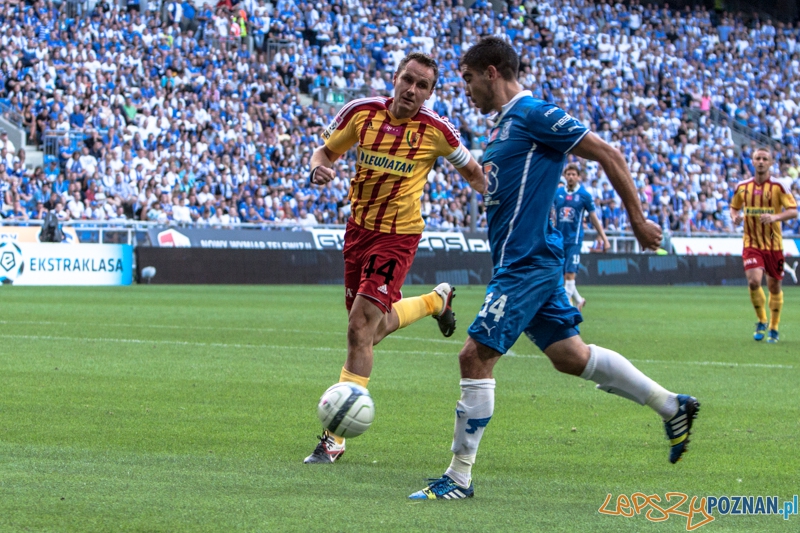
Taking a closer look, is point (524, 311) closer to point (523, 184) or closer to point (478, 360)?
point (478, 360)

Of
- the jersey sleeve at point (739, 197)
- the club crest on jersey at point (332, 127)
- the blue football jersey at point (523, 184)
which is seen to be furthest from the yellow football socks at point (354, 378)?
the jersey sleeve at point (739, 197)

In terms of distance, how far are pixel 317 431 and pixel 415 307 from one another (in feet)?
4.30

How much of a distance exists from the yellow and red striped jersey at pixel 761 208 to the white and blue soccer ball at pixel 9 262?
16769 mm

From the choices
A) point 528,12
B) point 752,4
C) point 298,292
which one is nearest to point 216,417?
point 298,292

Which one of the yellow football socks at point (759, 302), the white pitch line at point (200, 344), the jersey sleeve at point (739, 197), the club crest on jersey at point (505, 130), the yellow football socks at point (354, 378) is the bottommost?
the white pitch line at point (200, 344)

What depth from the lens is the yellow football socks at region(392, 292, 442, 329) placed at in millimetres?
7762

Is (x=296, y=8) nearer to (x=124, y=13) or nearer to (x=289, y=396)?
(x=124, y=13)

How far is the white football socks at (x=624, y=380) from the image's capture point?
221 inches

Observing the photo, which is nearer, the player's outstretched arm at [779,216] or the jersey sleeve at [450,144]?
the jersey sleeve at [450,144]

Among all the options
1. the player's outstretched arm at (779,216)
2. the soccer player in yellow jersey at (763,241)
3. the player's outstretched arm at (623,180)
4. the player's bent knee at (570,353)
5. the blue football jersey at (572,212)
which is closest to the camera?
the player's outstretched arm at (623,180)

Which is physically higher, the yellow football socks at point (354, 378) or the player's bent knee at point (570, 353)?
the player's bent knee at point (570, 353)

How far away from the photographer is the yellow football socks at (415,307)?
776 centimetres

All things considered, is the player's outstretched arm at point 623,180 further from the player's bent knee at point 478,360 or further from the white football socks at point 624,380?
the player's bent knee at point 478,360

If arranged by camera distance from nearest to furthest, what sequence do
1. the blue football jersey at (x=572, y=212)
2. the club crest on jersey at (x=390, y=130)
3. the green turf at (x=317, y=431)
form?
the green turf at (x=317, y=431) → the club crest on jersey at (x=390, y=130) → the blue football jersey at (x=572, y=212)
